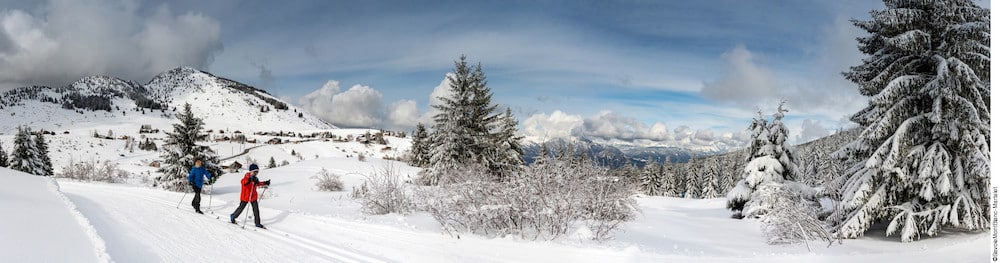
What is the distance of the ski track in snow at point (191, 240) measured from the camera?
19.3 feet

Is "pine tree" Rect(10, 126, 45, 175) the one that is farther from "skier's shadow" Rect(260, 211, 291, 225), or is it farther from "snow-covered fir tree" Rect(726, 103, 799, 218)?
"snow-covered fir tree" Rect(726, 103, 799, 218)

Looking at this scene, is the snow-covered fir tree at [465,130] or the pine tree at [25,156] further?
the pine tree at [25,156]

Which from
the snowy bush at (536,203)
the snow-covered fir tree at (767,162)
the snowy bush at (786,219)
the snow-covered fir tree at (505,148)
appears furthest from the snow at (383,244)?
the snow-covered fir tree at (505,148)

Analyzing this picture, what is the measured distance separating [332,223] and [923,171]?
1288 cm

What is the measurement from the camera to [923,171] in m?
9.74

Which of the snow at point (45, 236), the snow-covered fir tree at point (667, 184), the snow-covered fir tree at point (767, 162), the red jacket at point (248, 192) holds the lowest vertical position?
the snow-covered fir tree at point (667, 184)

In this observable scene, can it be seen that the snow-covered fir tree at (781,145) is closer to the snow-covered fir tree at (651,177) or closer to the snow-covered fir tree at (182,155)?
the snow-covered fir tree at (182,155)

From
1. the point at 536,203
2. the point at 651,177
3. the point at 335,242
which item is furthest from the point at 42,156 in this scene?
the point at 651,177

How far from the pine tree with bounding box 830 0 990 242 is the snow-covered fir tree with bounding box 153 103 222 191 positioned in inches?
1038

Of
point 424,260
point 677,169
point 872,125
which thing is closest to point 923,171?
point 872,125

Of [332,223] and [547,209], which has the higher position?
[547,209]

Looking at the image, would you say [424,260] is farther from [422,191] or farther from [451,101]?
[451,101]

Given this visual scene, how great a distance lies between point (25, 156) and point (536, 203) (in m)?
43.9

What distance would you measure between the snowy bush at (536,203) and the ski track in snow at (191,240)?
9.72 ft
